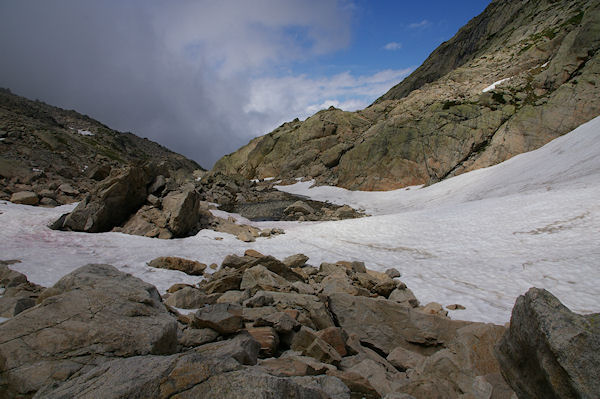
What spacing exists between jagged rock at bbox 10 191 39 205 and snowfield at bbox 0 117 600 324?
283 cm

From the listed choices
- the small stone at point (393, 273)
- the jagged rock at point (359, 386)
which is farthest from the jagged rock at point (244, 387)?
the small stone at point (393, 273)

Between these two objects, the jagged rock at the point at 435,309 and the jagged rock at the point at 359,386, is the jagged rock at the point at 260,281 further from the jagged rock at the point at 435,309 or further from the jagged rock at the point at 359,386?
the jagged rock at the point at 359,386

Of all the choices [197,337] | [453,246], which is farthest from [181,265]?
[453,246]

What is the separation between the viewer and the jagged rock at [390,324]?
279 inches

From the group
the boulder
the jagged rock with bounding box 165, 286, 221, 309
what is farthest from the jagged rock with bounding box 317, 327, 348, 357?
the boulder

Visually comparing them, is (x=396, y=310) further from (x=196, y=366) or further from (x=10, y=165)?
(x=10, y=165)

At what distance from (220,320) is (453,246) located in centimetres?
1494

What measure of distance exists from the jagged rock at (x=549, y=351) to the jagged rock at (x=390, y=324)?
8.88 feet

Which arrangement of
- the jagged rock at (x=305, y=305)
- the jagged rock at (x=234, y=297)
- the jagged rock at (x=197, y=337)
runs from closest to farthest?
1. the jagged rock at (x=197, y=337)
2. the jagged rock at (x=305, y=305)
3. the jagged rock at (x=234, y=297)

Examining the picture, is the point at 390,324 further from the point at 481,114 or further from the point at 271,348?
the point at 481,114

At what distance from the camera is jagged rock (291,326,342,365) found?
5289mm

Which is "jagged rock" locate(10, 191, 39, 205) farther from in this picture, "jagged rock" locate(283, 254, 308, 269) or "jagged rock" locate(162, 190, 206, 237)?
"jagged rock" locate(283, 254, 308, 269)

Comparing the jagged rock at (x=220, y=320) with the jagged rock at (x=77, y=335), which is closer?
the jagged rock at (x=77, y=335)

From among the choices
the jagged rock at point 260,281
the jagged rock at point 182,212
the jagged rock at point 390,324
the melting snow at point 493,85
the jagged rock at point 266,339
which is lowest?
the jagged rock at point 390,324
